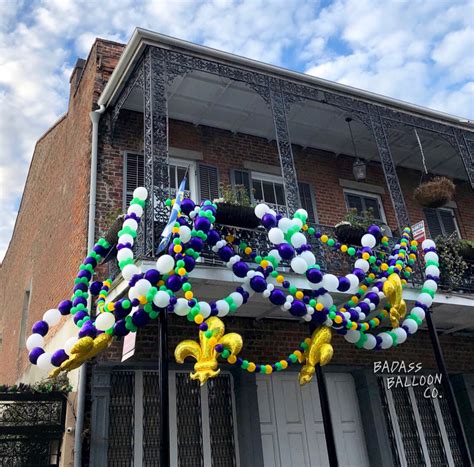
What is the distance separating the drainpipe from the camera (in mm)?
6297

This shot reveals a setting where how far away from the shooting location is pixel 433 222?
1120 cm

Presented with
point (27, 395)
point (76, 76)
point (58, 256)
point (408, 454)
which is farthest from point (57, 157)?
point (408, 454)

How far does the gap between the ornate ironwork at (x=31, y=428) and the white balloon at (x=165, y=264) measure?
2.91m

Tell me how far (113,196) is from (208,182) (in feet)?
5.81

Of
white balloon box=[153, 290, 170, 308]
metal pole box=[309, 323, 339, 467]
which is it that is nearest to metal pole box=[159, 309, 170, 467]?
white balloon box=[153, 290, 170, 308]

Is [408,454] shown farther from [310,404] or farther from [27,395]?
[27,395]

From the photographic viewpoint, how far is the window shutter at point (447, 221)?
446 inches

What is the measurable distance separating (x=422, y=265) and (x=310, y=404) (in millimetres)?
2977

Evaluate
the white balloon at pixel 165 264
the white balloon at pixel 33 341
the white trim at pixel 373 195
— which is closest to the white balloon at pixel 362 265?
the white balloon at pixel 165 264

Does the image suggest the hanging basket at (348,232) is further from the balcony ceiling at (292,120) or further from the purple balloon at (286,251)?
the balcony ceiling at (292,120)

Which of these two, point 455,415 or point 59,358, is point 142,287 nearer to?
point 59,358

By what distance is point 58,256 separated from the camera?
930 centimetres

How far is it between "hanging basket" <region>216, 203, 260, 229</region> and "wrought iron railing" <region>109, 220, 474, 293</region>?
73 mm

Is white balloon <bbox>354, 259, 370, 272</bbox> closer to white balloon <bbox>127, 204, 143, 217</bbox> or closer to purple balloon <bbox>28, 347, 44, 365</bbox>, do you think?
white balloon <bbox>127, 204, 143, 217</bbox>
